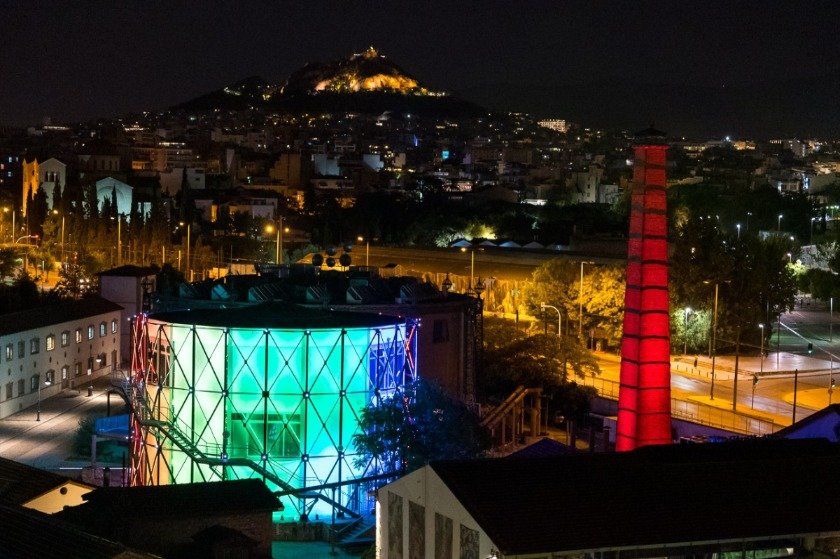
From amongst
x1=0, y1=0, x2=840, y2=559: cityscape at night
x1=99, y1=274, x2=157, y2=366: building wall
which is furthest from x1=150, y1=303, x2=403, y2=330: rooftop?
x1=99, y1=274, x2=157, y2=366: building wall

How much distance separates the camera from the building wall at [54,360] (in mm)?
53625

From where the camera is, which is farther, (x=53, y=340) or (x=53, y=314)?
(x=53, y=314)

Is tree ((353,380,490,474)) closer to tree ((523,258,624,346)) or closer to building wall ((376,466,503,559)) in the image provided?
building wall ((376,466,503,559))

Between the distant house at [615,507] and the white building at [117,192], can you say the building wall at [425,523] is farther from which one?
the white building at [117,192]

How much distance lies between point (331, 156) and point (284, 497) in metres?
162

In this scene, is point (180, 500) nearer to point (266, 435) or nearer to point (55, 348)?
point (266, 435)

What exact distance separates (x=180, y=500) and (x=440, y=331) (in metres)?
18.7

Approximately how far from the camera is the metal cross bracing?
117 feet

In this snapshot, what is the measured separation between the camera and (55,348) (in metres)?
58.1

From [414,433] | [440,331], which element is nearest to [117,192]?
[440,331]

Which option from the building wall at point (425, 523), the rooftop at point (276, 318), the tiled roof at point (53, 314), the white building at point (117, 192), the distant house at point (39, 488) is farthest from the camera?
the white building at point (117, 192)

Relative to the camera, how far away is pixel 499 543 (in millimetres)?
19531

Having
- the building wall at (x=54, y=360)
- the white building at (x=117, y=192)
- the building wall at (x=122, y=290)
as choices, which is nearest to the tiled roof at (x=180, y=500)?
the building wall at (x=54, y=360)

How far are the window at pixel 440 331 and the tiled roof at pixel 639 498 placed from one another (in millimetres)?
21336
